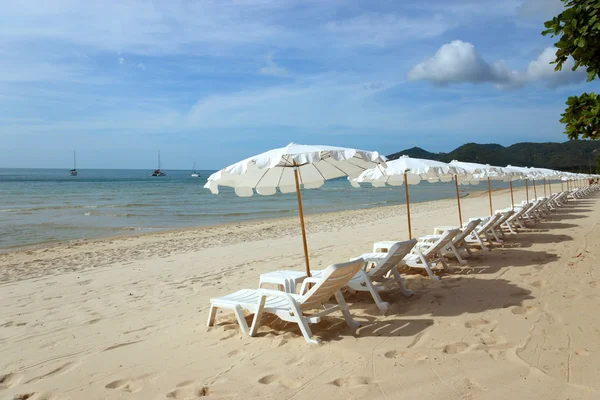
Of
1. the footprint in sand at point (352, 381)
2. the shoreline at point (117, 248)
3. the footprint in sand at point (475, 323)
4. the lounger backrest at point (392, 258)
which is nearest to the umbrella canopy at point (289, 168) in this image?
the lounger backrest at point (392, 258)

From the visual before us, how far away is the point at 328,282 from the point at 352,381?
99 centimetres

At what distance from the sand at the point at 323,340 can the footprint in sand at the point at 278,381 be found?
0.02 meters

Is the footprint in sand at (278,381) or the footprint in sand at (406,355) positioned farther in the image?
the footprint in sand at (406,355)

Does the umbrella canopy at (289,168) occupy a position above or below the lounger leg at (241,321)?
above

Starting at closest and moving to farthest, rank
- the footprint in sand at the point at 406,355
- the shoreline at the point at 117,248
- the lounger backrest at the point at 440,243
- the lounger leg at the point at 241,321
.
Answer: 1. the footprint in sand at the point at 406,355
2. the lounger leg at the point at 241,321
3. the lounger backrest at the point at 440,243
4. the shoreline at the point at 117,248

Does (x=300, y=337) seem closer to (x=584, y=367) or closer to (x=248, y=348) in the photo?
(x=248, y=348)

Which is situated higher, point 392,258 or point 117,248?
point 392,258

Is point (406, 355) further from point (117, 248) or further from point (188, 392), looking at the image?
point (117, 248)

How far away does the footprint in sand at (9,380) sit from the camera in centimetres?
342

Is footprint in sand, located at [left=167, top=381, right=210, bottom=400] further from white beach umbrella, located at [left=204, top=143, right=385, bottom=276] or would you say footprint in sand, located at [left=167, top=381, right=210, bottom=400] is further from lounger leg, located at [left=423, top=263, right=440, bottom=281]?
lounger leg, located at [left=423, top=263, right=440, bottom=281]

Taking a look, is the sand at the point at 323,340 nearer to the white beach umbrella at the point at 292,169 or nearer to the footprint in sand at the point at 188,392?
the footprint in sand at the point at 188,392

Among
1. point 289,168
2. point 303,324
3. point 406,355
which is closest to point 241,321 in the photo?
point 303,324

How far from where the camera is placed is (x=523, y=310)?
14.4 ft

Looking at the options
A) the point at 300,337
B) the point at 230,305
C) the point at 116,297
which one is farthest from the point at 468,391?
the point at 116,297
